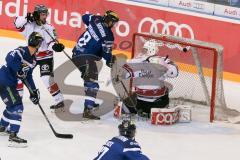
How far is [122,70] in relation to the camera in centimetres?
748

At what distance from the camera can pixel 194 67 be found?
7984 mm

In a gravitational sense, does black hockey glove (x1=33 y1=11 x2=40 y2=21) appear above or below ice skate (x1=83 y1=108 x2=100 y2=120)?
above

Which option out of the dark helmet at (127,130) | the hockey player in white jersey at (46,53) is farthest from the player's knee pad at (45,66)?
the dark helmet at (127,130)

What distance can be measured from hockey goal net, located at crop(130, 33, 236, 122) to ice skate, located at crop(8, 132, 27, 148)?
199 cm

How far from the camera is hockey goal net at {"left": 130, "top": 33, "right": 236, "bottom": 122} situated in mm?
7578

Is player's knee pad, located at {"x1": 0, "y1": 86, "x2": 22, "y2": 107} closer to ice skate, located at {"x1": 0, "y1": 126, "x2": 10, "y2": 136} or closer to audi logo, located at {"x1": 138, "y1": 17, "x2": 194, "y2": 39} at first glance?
ice skate, located at {"x1": 0, "y1": 126, "x2": 10, "y2": 136}

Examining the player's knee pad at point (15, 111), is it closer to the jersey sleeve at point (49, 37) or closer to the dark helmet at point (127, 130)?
the jersey sleeve at point (49, 37)

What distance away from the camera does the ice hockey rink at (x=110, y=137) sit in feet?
20.1

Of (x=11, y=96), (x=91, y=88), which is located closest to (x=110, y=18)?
(x=91, y=88)

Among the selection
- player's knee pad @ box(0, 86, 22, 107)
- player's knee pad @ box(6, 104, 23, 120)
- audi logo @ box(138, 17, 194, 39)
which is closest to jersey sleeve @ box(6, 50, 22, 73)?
player's knee pad @ box(0, 86, 22, 107)

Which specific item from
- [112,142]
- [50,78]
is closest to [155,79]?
[50,78]

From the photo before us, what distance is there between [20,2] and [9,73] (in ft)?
14.0

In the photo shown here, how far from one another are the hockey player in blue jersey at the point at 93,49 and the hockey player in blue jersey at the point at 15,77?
3.69 ft

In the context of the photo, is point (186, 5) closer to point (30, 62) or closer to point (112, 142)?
point (30, 62)
